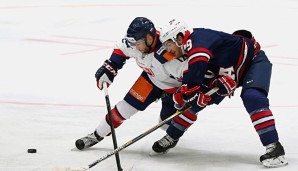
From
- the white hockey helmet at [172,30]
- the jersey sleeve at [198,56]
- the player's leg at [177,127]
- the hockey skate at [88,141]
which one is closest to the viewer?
the jersey sleeve at [198,56]

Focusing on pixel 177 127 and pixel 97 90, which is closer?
pixel 177 127

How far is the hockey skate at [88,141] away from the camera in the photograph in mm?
4441

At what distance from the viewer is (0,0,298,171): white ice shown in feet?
14.1

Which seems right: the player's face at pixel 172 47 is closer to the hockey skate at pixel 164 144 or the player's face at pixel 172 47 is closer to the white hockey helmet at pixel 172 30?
the white hockey helmet at pixel 172 30

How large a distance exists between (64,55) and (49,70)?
0.52 m

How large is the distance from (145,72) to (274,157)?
3.14 feet

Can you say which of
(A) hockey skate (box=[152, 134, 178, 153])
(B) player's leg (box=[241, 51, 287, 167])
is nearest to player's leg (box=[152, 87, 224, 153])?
(A) hockey skate (box=[152, 134, 178, 153])

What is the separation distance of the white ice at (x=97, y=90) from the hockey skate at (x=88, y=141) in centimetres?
4

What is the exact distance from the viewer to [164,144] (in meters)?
4.35

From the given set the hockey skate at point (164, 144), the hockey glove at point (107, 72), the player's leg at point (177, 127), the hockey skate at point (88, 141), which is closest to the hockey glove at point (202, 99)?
the player's leg at point (177, 127)

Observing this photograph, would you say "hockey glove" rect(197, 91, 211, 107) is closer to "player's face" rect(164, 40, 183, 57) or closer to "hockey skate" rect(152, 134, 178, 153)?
"player's face" rect(164, 40, 183, 57)

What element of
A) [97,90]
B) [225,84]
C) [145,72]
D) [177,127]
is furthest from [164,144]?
[97,90]

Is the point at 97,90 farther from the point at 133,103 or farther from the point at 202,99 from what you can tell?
the point at 202,99

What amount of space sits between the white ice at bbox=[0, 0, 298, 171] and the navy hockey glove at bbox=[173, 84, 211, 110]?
345 millimetres
